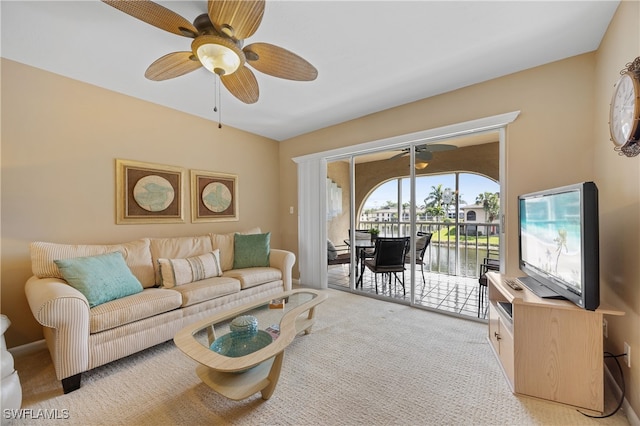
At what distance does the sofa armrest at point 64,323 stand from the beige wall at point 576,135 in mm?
3342

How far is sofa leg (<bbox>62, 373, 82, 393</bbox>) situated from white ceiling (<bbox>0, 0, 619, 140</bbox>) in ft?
7.97

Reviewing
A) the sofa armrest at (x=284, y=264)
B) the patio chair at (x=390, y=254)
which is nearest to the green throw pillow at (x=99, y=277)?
the sofa armrest at (x=284, y=264)

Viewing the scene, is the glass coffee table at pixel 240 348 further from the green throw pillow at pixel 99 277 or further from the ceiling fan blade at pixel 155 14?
the ceiling fan blade at pixel 155 14

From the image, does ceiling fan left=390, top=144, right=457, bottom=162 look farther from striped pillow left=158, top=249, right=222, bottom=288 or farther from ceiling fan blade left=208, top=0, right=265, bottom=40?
striped pillow left=158, top=249, right=222, bottom=288

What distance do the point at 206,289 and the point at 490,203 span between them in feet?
10.4

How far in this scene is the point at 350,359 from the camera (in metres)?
1.99

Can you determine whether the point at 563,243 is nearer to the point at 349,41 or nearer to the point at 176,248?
the point at 349,41

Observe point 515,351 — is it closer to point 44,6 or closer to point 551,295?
point 551,295

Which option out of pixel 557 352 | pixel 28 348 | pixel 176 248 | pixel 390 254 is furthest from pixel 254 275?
pixel 557 352

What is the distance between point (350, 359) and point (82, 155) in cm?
321

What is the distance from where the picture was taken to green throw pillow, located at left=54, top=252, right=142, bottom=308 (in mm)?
1882

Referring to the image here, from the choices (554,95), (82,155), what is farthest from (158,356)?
(554,95)

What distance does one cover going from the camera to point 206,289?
2.42 metres

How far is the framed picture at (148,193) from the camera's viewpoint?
8.96 feet
